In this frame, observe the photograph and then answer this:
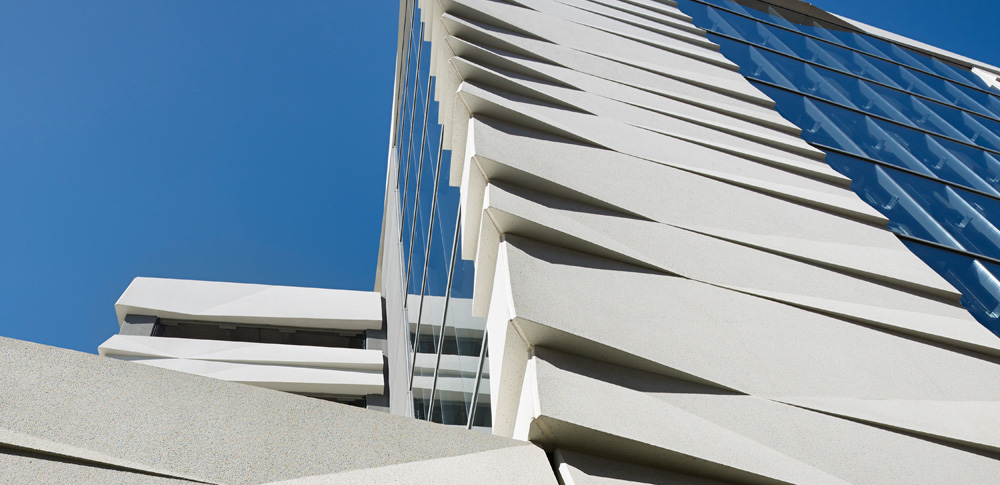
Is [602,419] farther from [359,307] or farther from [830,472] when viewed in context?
[359,307]

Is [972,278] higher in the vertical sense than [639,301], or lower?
higher

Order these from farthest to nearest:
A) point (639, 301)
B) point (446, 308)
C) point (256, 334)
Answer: point (256, 334) < point (446, 308) < point (639, 301)

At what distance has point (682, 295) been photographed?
16.3ft

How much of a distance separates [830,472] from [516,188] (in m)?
2.73

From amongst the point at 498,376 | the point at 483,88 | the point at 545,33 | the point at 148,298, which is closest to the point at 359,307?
the point at 148,298

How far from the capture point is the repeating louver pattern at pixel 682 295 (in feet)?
12.7

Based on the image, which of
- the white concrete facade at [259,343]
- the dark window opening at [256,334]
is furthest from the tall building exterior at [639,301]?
the dark window opening at [256,334]

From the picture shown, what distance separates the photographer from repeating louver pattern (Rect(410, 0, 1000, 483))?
152 inches

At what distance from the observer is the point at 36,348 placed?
9.53 feet

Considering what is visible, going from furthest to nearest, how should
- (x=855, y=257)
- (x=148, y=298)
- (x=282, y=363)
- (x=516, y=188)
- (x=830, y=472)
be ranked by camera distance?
(x=148, y=298), (x=282, y=363), (x=855, y=257), (x=516, y=188), (x=830, y=472)

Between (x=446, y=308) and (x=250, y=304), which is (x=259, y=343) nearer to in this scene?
(x=250, y=304)

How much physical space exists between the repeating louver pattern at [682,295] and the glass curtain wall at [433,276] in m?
1.05

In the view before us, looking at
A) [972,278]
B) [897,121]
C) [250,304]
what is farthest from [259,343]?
[972,278]

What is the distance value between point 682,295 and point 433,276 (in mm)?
4981
